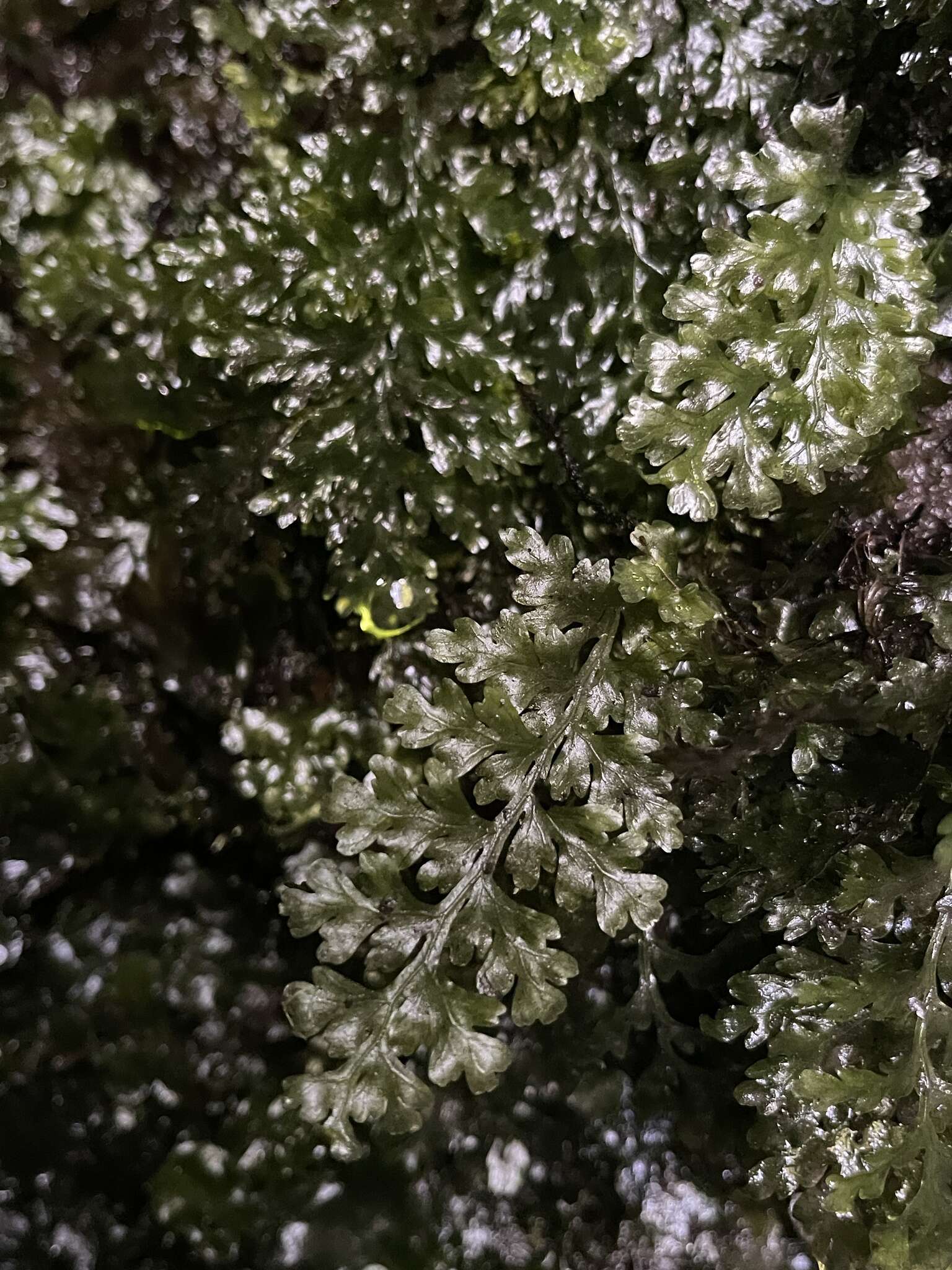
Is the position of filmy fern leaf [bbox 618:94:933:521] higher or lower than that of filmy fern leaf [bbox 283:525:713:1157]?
higher

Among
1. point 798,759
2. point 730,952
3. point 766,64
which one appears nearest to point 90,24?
point 766,64

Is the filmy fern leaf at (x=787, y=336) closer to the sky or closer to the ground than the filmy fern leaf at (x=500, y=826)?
closer to the sky

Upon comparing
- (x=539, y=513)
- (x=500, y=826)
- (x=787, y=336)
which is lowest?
(x=500, y=826)

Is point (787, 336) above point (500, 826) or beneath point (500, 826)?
above

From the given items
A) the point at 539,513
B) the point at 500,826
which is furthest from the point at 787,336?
the point at 500,826

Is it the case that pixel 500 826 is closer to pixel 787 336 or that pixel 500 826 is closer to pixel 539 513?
pixel 539 513

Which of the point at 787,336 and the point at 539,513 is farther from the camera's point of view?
the point at 539,513
